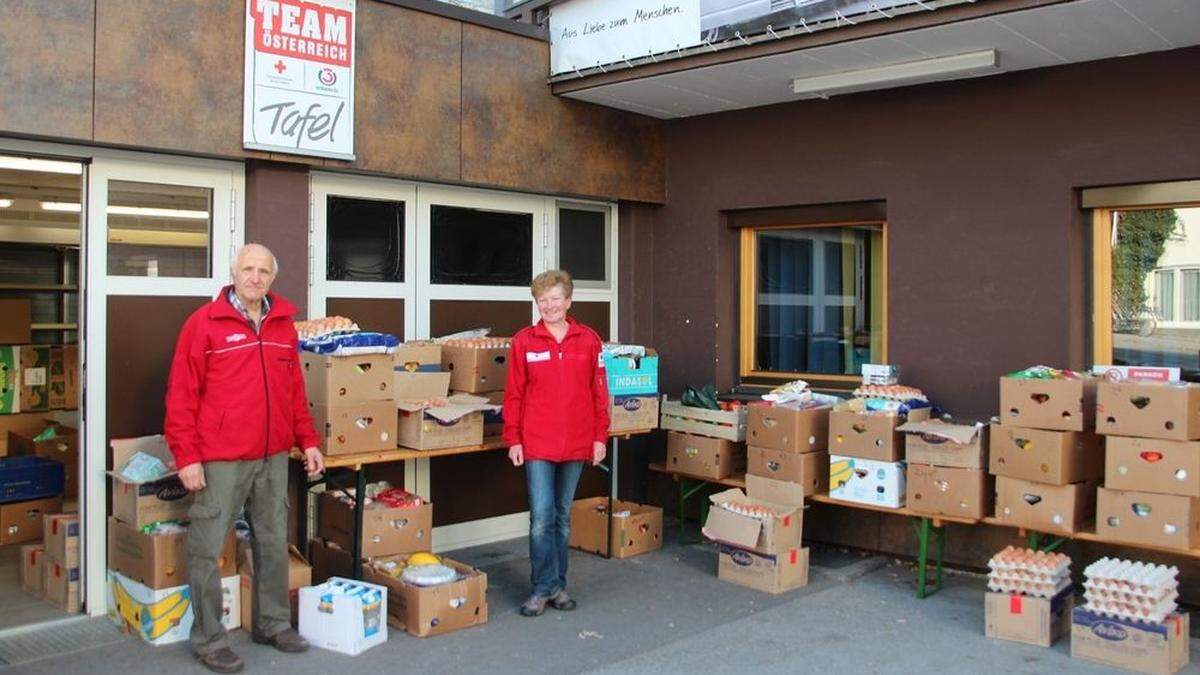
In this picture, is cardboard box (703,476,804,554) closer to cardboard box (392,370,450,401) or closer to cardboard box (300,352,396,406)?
cardboard box (392,370,450,401)

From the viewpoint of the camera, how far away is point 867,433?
227 inches

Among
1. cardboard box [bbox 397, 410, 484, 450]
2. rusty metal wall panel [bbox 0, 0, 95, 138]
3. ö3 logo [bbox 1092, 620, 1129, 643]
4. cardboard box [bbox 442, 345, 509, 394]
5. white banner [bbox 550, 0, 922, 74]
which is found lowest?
ö3 logo [bbox 1092, 620, 1129, 643]

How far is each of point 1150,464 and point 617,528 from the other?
10.0 ft

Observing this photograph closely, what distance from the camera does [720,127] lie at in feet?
23.7

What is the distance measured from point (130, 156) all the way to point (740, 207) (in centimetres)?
388

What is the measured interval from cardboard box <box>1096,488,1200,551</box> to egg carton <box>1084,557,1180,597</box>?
16 cm

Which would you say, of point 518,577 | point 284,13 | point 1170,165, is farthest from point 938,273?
point 284,13

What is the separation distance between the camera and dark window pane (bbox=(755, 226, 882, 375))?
6.87 m

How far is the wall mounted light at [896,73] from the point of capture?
547cm

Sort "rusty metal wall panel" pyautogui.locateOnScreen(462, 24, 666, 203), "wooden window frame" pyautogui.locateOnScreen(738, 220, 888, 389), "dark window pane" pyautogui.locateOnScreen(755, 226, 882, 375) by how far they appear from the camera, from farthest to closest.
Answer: "wooden window frame" pyautogui.locateOnScreen(738, 220, 888, 389) < "dark window pane" pyautogui.locateOnScreen(755, 226, 882, 375) < "rusty metal wall panel" pyautogui.locateOnScreen(462, 24, 666, 203)

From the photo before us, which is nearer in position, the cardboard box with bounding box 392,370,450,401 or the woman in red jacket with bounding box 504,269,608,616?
the woman in red jacket with bounding box 504,269,608,616

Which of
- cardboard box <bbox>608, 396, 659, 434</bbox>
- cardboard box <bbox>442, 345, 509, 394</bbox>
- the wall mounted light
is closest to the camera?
the wall mounted light

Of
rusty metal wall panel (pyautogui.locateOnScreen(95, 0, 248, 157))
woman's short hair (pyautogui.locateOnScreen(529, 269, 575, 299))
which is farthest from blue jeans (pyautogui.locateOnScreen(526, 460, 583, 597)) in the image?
rusty metal wall panel (pyautogui.locateOnScreen(95, 0, 248, 157))

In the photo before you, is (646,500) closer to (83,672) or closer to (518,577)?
(518,577)
